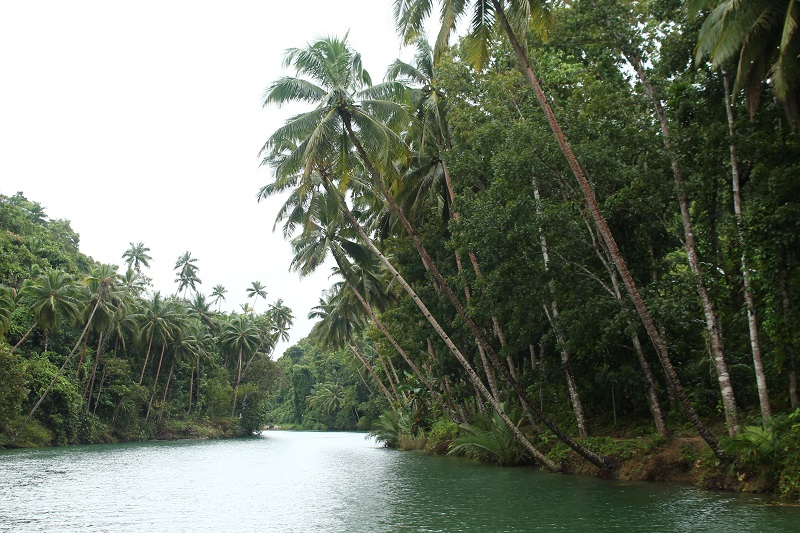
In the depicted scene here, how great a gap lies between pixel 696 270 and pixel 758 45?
15.2 ft

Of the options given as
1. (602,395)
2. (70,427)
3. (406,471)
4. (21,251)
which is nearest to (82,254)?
(21,251)

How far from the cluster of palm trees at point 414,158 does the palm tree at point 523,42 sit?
0.08 ft

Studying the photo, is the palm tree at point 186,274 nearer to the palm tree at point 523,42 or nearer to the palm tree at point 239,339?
the palm tree at point 239,339

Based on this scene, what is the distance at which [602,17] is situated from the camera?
14492mm

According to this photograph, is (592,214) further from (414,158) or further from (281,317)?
(281,317)

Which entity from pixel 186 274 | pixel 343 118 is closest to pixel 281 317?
pixel 186 274

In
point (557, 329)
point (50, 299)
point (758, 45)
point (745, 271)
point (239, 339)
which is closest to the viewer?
point (758, 45)

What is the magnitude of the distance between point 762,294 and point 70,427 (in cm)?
4309

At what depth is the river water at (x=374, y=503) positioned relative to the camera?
10211mm

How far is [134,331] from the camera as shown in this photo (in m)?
50.0

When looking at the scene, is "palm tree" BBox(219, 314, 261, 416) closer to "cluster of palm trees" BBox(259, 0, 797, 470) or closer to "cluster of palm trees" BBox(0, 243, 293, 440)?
"cluster of palm trees" BBox(0, 243, 293, 440)

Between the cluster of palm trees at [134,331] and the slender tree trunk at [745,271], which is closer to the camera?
the slender tree trunk at [745,271]

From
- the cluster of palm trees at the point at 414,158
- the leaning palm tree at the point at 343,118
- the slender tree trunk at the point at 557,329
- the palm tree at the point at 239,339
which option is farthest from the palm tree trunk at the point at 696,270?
the palm tree at the point at 239,339

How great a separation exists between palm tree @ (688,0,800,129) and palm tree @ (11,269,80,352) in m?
38.5
